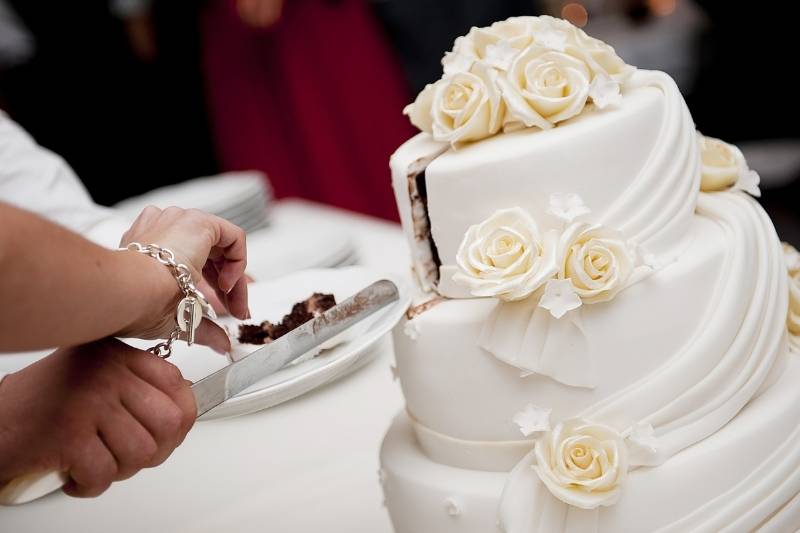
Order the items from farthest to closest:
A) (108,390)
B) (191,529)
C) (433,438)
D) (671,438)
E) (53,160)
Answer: (53,160) → (191,529) → (433,438) → (671,438) → (108,390)

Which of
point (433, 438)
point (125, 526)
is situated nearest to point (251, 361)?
point (433, 438)

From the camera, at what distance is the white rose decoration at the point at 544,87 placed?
1.16 metres

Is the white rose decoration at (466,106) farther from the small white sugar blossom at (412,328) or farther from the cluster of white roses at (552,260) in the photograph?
the small white sugar blossom at (412,328)

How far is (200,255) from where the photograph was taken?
1078 millimetres

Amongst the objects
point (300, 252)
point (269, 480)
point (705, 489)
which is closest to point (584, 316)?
point (705, 489)

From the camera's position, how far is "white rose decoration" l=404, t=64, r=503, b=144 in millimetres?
1189

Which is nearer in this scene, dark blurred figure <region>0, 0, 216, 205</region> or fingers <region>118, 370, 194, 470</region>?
fingers <region>118, 370, 194, 470</region>

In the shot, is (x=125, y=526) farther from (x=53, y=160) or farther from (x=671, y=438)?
(x=53, y=160)

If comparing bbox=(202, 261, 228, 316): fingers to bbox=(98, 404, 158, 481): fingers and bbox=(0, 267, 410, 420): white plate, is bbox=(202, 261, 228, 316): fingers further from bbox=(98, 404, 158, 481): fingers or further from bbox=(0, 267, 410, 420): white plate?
bbox=(98, 404, 158, 481): fingers

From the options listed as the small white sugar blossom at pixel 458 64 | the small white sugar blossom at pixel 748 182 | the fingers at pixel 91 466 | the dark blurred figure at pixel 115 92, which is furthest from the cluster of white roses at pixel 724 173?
the dark blurred figure at pixel 115 92

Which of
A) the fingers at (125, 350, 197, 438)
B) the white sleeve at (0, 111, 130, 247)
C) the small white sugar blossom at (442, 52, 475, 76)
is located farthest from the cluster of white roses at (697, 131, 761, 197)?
the white sleeve at (0, 111, 130, 247)

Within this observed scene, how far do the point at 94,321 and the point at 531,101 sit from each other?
0.64 meters

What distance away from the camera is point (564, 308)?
3.46ft

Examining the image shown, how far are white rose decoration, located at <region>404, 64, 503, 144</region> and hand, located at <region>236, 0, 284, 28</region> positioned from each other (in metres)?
3.14
